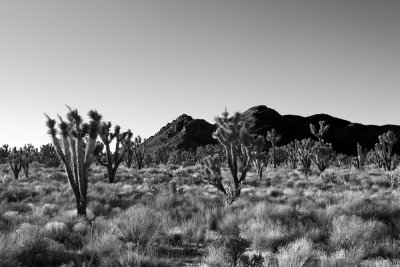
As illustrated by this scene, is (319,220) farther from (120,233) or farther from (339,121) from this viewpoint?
(339,121)

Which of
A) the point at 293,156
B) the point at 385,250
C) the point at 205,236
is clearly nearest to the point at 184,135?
the point at 293,156

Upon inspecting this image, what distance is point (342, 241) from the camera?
776 centimetres

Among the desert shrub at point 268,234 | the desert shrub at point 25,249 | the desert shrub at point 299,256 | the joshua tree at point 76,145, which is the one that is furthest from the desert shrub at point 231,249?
the joshua tree at point 76,145

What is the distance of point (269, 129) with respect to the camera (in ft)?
408

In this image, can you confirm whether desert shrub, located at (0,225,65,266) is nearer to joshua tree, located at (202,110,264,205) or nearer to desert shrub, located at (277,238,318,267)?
desert shrub, located at (277,238,318,267)

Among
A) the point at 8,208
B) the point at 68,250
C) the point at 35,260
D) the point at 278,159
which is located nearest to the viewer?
the point at 35,260

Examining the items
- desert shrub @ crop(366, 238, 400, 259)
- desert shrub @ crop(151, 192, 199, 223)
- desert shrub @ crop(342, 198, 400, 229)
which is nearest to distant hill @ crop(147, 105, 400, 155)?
desert shrub @ crop(151, 192, 199, 223)

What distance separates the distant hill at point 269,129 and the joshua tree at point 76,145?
9674cm

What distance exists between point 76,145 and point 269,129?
379 ft

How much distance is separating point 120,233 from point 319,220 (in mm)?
5308

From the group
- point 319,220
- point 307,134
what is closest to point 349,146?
point 307,134

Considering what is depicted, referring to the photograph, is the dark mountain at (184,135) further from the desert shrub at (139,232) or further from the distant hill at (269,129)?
the desert shrub at (139,232)

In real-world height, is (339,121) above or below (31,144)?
above

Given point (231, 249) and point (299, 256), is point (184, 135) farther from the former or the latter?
point (231, 249)
